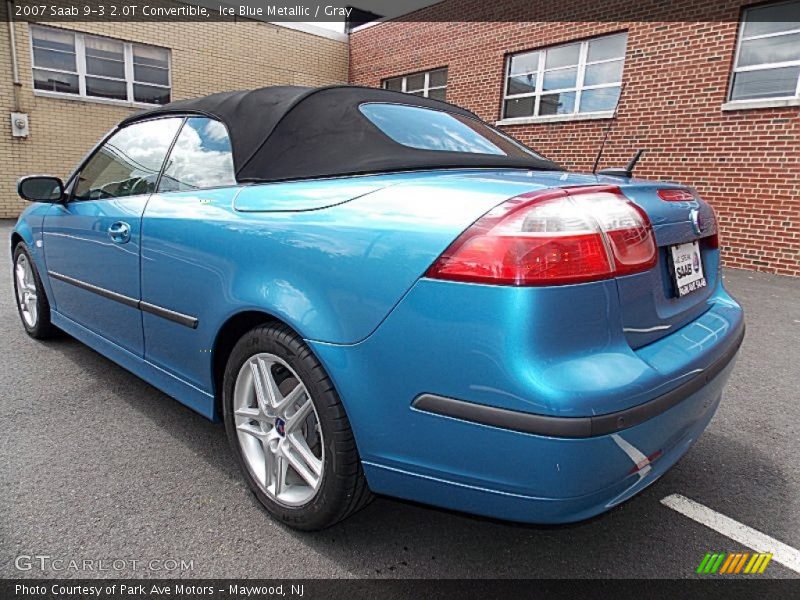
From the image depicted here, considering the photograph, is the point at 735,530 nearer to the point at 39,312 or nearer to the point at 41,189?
the point at 41,189

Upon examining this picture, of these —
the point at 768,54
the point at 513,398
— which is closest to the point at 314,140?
the point at 513,398

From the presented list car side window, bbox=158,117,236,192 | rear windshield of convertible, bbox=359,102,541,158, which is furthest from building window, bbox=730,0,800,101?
car side window, bbox=158,117,236,192

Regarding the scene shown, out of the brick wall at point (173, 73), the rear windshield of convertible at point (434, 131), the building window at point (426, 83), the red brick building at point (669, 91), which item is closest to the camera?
the rear windshield of convertible at point (434, 131)

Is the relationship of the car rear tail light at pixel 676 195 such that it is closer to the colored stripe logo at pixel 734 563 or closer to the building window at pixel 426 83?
the colored stripe logo at pixel 734 563

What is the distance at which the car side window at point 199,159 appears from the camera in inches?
88.7

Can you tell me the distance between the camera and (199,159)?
2.40 metres

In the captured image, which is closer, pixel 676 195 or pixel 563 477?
pixel 563 477

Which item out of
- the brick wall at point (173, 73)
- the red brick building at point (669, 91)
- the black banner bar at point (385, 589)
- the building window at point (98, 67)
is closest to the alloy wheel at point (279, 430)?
the black banner bar at point (385, 589)

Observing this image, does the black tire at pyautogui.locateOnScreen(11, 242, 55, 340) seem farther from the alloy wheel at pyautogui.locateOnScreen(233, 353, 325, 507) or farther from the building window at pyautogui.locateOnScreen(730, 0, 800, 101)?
the building window at pyautogui.locateOnScreen(730, 0, 800, 101)

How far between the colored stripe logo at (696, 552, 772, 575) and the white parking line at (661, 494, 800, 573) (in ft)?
0.14

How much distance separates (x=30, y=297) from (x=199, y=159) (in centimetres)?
245

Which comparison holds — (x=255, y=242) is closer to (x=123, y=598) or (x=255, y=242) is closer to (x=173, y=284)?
(x=173, y=284)

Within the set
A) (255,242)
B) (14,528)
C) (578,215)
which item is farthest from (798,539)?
(14,528)

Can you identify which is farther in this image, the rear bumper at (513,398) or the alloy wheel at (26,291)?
the alloy wheel at (26,291)
